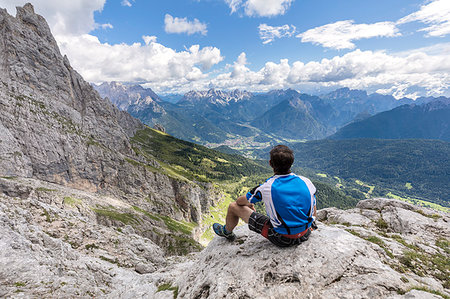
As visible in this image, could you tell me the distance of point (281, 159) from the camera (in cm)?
833

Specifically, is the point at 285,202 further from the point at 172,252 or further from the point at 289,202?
→ the point at 172,252

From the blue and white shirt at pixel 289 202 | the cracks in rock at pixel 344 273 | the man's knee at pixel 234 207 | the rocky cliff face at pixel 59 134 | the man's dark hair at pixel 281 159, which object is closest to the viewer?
the cracks in rock at pixel 344 273

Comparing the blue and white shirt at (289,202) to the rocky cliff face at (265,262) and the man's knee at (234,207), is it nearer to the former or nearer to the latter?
the rocky cliff face at (265,262)

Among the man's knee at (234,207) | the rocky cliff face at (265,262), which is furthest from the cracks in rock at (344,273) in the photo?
the man's knee at (234,207)

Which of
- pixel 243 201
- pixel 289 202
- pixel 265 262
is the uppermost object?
pixel 289 202

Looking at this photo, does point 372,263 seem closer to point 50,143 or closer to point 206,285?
point 206,285

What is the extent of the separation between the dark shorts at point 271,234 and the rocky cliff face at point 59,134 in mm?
56421

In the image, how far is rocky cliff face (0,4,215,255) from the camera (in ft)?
235

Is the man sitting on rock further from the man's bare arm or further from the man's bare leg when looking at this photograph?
the man's bare leg

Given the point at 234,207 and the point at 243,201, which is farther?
the point at 234,207

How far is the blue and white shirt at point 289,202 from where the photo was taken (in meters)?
7.84

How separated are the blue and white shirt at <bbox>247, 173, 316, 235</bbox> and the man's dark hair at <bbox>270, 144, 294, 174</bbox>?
0.28m

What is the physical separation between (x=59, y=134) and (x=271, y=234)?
347 feet

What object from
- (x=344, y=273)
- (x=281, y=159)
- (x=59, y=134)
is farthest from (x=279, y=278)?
(x=59, y=134)
